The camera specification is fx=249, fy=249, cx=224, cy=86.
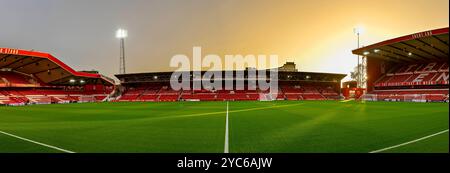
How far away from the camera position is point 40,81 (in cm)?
5069

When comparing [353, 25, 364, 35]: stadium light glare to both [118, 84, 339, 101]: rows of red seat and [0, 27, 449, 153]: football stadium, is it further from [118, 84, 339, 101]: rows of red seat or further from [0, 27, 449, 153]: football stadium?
[118, 84, 339, 101]: rows of red seat

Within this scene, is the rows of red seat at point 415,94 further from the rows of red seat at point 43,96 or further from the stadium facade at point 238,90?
the rows of red seat at point 43,96

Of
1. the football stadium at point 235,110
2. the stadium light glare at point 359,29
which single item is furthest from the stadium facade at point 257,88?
the stadium light glare at point 359,29

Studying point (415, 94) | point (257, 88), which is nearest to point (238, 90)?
point (257, 88)

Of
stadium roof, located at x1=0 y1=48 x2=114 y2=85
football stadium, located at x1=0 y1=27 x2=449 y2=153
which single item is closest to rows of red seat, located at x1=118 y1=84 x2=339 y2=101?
football stadium, located at x1=0 y1=27 x2=449 y2=153

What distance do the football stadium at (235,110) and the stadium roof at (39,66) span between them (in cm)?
16

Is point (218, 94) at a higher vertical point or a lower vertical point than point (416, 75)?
lower

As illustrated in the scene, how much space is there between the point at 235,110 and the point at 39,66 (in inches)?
1535

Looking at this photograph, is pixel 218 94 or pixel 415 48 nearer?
pixel 415 48

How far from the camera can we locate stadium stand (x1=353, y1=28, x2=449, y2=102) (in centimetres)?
3867

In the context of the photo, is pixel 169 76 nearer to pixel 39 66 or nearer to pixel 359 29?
pixel 39 66

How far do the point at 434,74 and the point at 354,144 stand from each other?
51.1 metres
